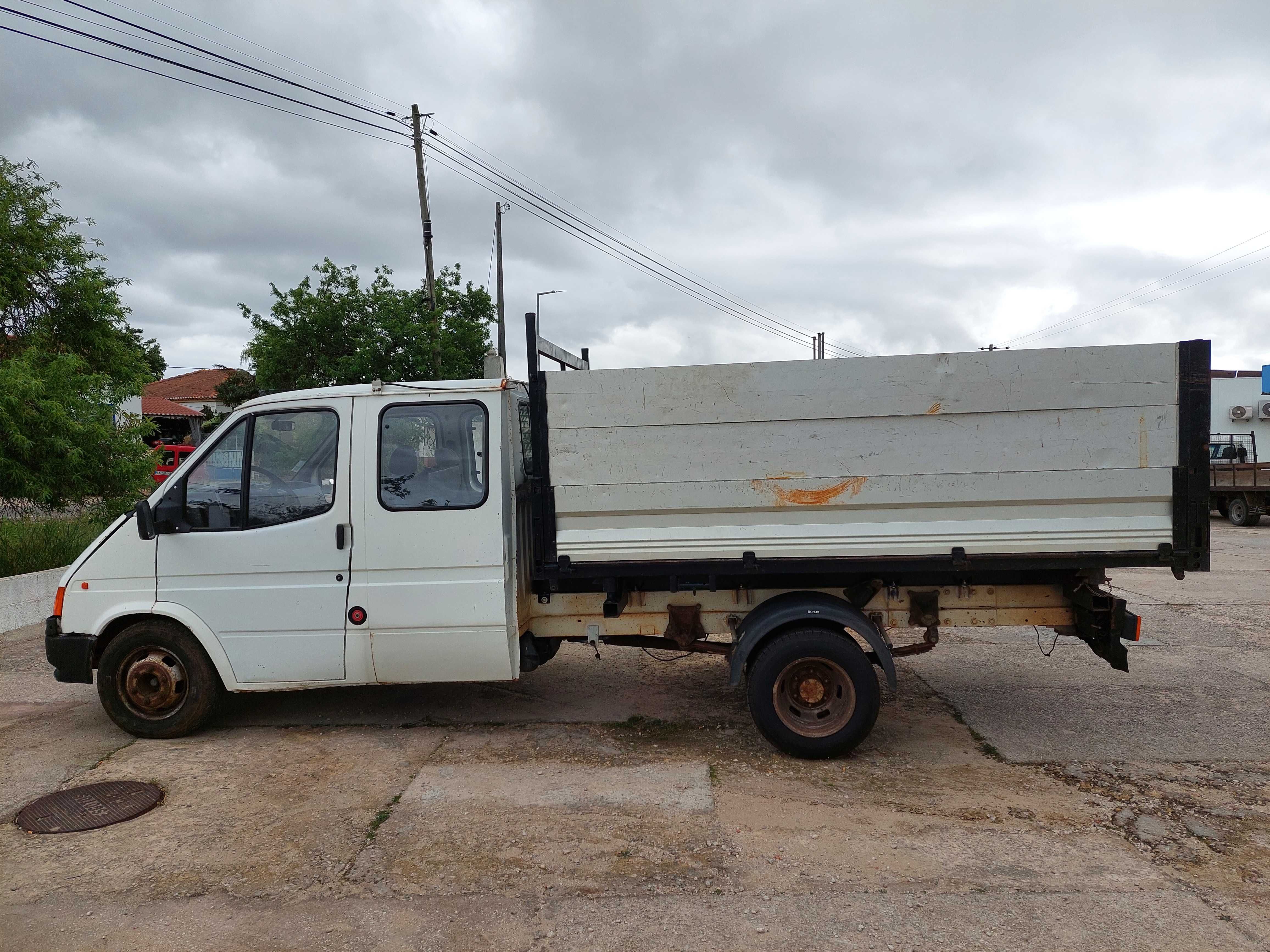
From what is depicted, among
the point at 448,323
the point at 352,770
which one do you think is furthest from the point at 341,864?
the point at 448,323

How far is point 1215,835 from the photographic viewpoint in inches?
150

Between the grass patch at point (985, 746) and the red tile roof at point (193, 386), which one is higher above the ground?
the red tile roof at point (193, 386)

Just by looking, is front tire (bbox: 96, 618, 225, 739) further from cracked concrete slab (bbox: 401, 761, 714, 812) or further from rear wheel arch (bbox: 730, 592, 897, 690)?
rear wheel arch (bbox: 730, 592, 897, 690)

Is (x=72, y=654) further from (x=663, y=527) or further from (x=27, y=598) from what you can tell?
(x=27, y=598)

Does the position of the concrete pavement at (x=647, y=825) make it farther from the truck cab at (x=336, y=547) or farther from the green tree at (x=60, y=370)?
the green tree at (x=60, y=370)

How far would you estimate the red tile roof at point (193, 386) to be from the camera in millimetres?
50562

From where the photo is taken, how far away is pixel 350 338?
64.6 feet

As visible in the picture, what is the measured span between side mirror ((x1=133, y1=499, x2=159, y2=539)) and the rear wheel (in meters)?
22.5

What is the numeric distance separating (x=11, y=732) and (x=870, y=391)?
595 cm

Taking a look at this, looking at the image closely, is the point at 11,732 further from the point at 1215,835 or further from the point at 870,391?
the point at 1215,835

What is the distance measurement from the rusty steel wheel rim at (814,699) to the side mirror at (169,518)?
3642mm

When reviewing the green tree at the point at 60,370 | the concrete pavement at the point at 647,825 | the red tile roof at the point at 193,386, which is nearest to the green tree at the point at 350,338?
the green tree at the point at 60,370

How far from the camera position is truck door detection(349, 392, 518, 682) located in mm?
4793

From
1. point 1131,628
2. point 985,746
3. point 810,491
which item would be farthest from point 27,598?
point 1131,628
